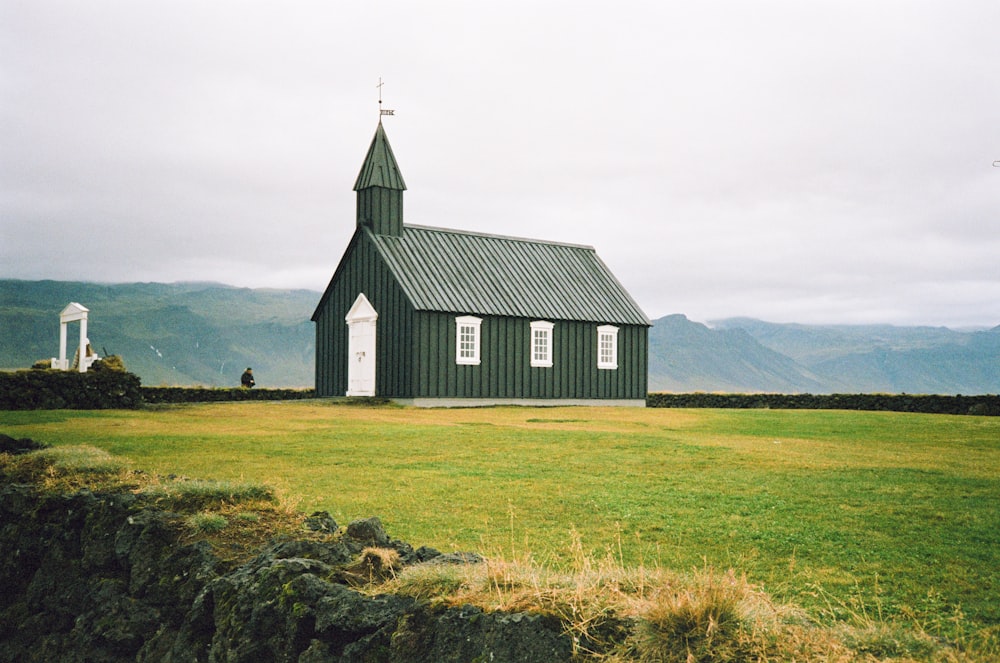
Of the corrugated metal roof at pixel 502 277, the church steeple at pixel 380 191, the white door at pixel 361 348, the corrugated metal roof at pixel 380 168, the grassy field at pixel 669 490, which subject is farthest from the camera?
the corrugated metal roof at pixel 380 168

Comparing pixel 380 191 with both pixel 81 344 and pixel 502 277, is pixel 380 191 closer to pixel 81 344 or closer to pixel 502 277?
pixel 502 277

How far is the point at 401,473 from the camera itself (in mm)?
13367

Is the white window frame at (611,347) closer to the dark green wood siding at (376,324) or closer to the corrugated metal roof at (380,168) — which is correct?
the dark green wood siding at (376,324)

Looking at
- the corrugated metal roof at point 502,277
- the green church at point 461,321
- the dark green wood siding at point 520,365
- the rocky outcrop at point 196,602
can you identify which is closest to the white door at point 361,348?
the green church at point 461,321

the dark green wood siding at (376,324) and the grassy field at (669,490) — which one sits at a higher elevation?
the dark green wood siding at (376,324)

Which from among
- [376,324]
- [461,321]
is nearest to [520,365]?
[461,321]

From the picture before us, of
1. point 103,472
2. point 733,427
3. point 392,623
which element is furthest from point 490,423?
point 392,623

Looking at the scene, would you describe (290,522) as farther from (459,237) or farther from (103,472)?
(459,237)

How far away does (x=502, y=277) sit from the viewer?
40.7 meters

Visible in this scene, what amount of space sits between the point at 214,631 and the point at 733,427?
20424 mm

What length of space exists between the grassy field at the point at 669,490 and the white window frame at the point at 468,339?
12793 mm

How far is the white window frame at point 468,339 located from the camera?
121ft

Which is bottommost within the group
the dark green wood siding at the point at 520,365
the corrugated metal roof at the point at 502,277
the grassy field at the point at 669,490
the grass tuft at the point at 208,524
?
the grassy field at the point at 669,490

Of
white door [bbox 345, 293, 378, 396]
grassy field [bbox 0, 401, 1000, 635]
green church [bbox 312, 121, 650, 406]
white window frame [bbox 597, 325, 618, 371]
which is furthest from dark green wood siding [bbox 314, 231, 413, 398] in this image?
grassy field [bbox 0, 401, 1000, 635]
